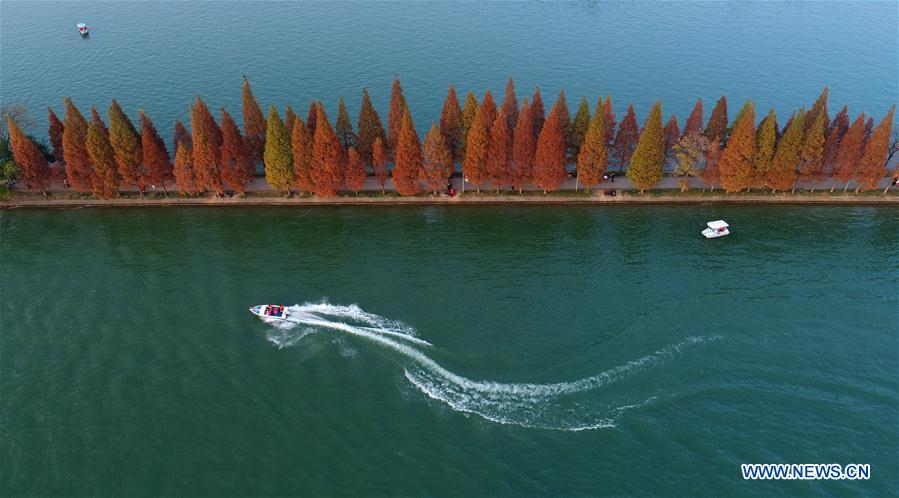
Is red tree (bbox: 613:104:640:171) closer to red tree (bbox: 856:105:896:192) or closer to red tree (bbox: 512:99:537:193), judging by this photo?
red tree (bbox: 512:99:537:193)

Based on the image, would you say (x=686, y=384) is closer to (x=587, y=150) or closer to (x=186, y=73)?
(x=587, y=150)

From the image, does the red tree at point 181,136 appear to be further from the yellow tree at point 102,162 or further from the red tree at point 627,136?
the red tree at point 627,136

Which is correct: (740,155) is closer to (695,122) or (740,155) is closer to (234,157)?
(695,122)

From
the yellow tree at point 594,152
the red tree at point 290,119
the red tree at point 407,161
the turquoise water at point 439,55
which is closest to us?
the yellow tree at point 594,152

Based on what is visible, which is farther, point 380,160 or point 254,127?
point 254,127

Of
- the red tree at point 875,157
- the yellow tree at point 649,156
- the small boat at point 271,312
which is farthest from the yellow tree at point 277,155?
the red tree at point 875,157

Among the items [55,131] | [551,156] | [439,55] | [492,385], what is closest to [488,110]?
[551,156]

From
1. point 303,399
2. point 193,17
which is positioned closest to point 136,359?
point 303,399
